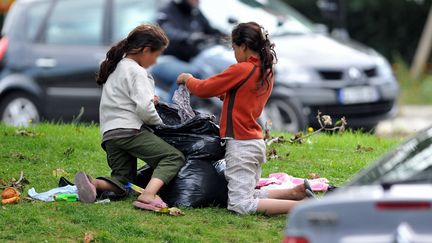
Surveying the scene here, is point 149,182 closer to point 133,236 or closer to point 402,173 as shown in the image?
point 133,236

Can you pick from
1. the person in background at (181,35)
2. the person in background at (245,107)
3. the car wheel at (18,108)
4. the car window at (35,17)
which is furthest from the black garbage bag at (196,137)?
the car window at (35,17)

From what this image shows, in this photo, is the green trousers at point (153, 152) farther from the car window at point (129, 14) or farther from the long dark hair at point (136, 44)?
the car window at point (129, 14)

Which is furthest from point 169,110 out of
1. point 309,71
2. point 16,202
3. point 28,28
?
point 28,28

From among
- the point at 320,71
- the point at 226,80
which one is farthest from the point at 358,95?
the point at 226,80

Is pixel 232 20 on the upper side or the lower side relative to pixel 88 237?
upper

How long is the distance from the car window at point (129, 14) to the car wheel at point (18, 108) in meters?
1.25

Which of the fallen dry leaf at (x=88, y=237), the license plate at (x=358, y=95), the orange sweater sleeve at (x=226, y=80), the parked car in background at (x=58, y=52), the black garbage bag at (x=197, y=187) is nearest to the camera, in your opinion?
the fallen dry leaf at (x=88, y=237)

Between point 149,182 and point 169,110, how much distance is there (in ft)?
2.12

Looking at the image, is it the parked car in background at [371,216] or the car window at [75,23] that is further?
the car window at [75,23]

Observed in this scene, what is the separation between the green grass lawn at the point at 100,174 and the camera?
263 inches

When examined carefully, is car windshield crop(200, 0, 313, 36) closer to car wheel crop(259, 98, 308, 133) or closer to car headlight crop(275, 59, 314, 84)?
car headlight crop(275, 59, 314, 84)

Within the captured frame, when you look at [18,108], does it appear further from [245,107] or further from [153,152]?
[245,107]

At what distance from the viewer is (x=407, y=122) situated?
57.5 ft

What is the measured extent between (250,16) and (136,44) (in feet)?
21.8
